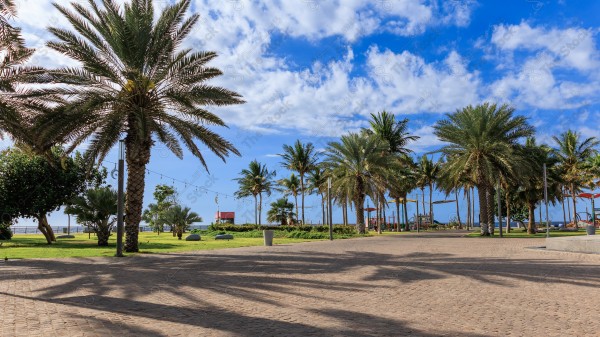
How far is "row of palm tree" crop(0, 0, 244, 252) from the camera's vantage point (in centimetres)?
1486

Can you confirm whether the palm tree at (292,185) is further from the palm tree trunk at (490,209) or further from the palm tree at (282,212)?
the palm tree trunk at (490,209)

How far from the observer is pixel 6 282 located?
8.87 meters

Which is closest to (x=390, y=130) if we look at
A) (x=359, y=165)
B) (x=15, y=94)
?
(x=359, y=165)

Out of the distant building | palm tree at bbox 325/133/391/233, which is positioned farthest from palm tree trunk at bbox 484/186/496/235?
the distant building

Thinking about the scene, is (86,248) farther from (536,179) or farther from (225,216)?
(225,216)

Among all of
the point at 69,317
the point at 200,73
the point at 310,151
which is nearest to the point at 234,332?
the point at 69,317

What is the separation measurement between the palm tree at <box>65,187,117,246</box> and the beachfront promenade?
10.7 meters

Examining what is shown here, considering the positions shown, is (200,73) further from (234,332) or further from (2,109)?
(234,332)

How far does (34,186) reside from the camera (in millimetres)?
25188

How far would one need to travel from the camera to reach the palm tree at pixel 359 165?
3603 centimetres

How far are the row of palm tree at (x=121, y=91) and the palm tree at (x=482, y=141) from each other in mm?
19196

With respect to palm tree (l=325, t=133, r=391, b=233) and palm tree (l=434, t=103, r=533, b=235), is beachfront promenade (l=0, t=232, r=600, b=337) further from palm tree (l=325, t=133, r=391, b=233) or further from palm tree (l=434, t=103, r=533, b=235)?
palm tree (l=325, t=133, r=391, b=233)

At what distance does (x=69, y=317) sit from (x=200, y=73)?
11.9 meters

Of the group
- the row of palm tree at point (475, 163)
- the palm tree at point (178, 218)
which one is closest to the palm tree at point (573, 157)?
the row of palm tree at point (475, 163)
